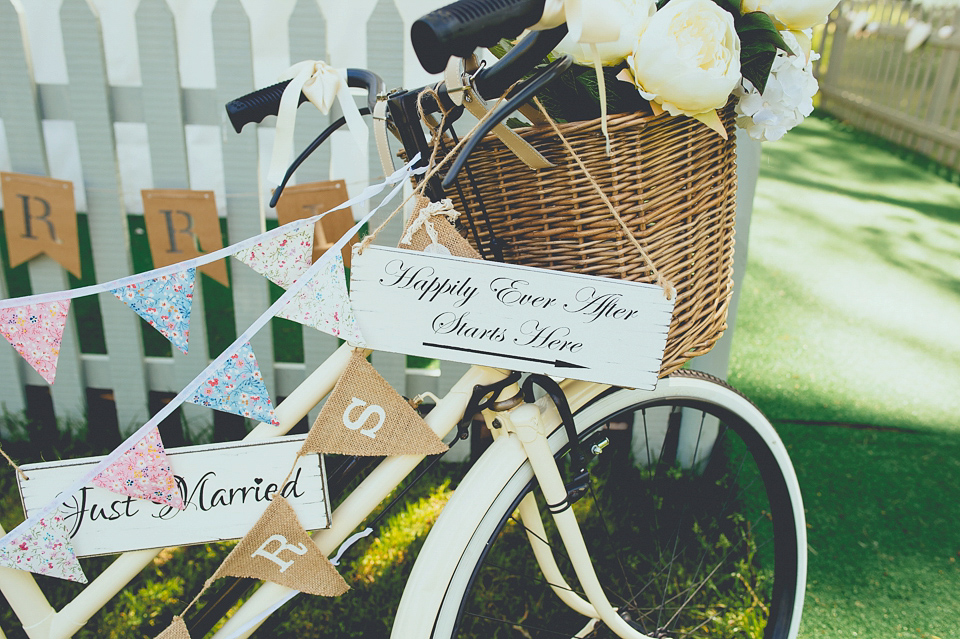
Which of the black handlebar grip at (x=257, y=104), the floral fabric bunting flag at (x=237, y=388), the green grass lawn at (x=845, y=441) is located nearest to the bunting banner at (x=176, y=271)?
the floral fabric bunting flag at (x=237, y=388)

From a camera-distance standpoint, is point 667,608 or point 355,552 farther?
point 355,552

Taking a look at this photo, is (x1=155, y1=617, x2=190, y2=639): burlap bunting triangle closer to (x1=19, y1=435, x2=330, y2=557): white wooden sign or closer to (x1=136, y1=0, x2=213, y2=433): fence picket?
(x1=19, y1=435, x2=330, y2=557): white wooden sign

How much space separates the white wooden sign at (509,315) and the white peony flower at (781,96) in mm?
282

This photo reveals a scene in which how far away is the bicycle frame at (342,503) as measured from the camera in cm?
97

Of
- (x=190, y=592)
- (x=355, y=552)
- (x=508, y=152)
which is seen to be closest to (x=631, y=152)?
(x=508, y=152)

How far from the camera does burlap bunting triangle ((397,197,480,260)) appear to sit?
815 mm

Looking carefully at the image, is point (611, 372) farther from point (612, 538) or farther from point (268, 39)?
point (268, 39)

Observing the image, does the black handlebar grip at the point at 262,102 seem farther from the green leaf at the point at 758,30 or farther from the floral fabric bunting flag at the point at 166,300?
the green leaf at the point at 758,30

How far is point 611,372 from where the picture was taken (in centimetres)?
89

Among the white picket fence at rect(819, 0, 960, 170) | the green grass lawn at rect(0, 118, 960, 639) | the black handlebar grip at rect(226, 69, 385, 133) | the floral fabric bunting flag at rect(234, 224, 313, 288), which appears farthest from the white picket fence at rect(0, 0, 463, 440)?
the white picket fence at rect(819, 0, 960, 170)

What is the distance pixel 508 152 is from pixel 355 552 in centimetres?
128

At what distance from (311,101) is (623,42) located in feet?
1.37

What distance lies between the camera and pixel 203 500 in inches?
37.0

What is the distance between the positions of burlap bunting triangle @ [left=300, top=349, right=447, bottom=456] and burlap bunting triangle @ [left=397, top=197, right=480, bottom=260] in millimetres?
163
